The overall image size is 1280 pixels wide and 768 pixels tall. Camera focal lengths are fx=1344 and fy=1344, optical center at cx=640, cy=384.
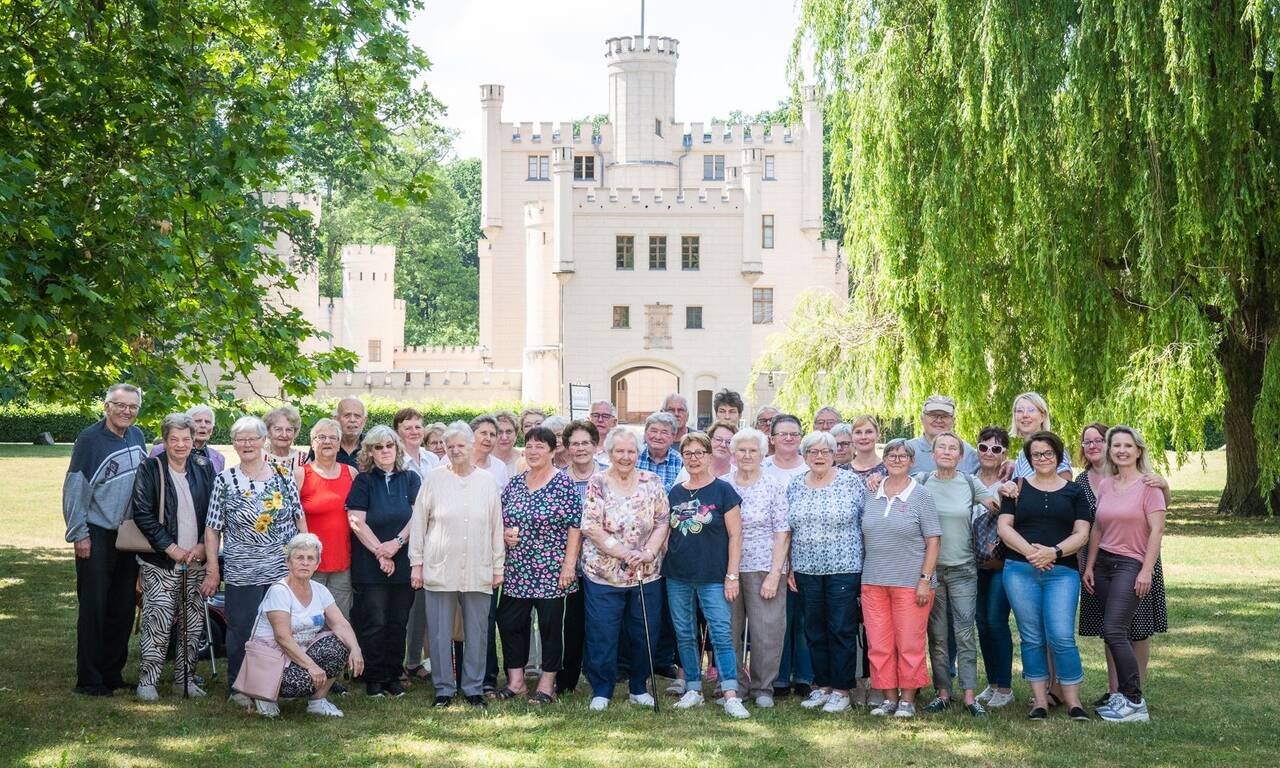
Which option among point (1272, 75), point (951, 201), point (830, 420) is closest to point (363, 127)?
point (830, 420)

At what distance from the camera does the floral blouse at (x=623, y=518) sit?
7043mm

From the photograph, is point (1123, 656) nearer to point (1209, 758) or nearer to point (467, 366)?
point (1209, 758)

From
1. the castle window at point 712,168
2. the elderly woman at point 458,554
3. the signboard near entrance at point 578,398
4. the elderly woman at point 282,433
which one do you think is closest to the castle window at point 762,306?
the castle window at point 712,168

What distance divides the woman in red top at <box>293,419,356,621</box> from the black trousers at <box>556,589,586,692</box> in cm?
120

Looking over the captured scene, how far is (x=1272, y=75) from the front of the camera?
1317 cm

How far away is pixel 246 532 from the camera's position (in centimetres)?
691

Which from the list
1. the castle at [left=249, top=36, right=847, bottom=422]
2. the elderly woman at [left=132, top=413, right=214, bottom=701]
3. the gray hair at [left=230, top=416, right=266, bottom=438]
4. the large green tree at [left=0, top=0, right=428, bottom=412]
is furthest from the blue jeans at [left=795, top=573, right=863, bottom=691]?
the castle at [left=249, top=36, right=847, bottom=422]

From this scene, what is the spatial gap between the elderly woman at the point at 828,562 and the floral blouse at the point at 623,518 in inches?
28.1

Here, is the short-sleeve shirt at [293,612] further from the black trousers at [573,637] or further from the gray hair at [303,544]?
the black trousers at [573,637]

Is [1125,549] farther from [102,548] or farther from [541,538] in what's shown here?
[102,548]

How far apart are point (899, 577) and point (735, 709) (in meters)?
1.07

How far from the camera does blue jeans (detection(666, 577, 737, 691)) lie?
702 centimetres

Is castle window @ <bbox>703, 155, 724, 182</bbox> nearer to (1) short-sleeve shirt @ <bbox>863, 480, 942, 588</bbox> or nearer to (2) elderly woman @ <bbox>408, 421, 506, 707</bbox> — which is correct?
(2) elderly woman @ <bbox>408, 421, 506, 707</bbox>

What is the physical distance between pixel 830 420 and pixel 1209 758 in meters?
3.12
